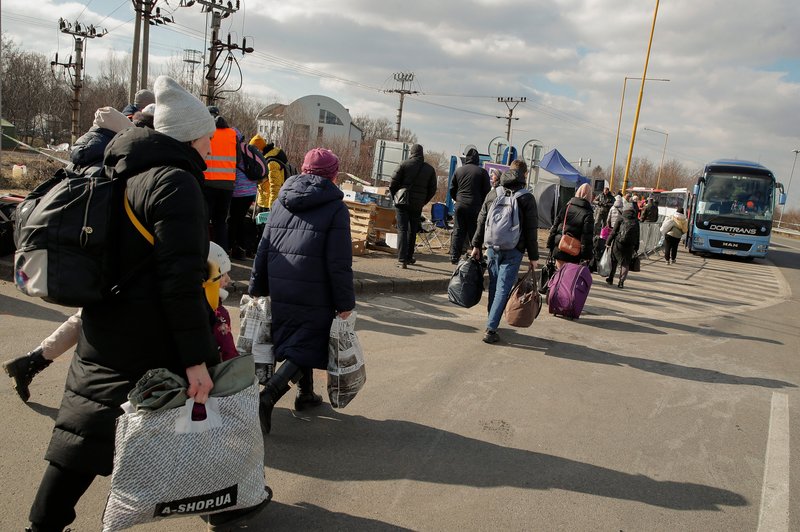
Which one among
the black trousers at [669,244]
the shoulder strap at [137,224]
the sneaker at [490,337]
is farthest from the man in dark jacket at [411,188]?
the black trousers at [669,244]

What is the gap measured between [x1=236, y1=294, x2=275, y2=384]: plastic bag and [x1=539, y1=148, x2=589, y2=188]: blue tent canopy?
19.5 m

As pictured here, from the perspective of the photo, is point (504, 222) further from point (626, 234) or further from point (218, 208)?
point (626, 234)

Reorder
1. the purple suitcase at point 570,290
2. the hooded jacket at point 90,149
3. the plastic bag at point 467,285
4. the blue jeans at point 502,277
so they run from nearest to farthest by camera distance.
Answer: the hooded jacket at point 90,149 < the blue jeans at point 502,277 < the plastic bag at point 467,285 < the purple suitcase at point 570,290

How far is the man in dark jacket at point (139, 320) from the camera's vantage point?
2.21 m

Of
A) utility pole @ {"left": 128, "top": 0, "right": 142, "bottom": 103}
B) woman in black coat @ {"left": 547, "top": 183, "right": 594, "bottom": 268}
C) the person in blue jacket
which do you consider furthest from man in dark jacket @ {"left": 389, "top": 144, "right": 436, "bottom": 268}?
utility pole @ {"left": 128, "top": 0, "right": 142, "bottom": 103}

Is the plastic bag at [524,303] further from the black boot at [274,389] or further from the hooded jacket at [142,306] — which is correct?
the hooded jacket at [142,306]

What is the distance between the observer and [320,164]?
4070 millimetres

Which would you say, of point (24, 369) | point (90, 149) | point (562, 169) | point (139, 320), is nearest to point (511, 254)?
point (90, 149)

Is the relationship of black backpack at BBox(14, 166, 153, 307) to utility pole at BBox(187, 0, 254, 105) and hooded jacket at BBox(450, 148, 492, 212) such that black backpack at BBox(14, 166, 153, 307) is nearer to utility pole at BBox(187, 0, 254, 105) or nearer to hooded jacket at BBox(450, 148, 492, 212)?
hooded jacket at BBox(450, 148, 492, 212)

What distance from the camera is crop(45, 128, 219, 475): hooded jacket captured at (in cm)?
221

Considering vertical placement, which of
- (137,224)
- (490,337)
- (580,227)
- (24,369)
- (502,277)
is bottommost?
(490,337)

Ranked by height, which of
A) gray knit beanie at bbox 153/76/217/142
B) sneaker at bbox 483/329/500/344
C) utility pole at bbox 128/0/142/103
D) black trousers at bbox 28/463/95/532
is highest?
utility pole at bbox 128/0/142/103

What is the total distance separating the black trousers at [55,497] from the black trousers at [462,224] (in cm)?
848

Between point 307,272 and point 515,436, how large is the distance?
1897 mm
